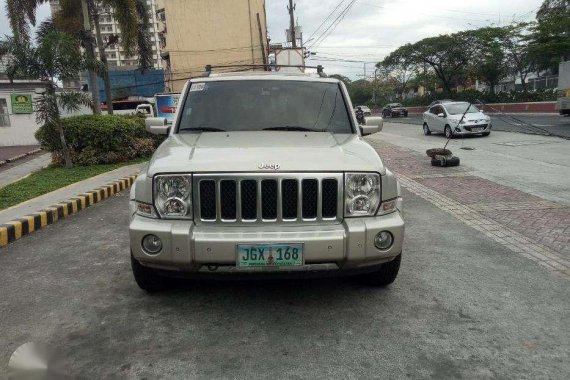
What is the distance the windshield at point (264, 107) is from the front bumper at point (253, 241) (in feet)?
4.58

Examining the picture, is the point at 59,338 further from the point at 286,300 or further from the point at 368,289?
the point at 368,289

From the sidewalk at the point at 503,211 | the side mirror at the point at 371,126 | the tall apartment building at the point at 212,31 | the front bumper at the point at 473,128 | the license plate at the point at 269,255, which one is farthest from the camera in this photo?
the tall apartment building at the point at 212,31

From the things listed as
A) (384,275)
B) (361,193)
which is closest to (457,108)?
(384,275)

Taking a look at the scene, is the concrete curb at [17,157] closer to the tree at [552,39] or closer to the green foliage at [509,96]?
the green foliage at [509,96]

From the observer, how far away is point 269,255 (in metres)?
3.17

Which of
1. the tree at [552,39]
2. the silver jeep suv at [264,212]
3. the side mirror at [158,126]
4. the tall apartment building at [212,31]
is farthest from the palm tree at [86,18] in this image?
the tree at [552,39]

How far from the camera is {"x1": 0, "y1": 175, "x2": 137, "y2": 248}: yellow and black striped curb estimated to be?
6035 mm

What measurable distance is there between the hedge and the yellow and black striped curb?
13.1ft

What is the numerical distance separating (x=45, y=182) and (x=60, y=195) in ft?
7.21

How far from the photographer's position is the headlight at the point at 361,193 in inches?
132

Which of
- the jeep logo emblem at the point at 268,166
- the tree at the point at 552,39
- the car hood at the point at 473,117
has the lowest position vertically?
the car hood at the point at 473,117

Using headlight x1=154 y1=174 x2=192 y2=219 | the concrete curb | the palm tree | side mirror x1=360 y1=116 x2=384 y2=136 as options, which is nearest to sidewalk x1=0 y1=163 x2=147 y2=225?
headlight x1=154 y1=174 x2=192 y2=219

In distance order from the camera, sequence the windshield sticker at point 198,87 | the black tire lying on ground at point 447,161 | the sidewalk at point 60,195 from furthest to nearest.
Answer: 1. the black tire lying on ground at point 447,161
2. the sidewalk at point 60,195
3. the windshield sticker at point 198,87

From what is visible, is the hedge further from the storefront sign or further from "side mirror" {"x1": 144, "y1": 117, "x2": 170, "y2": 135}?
the storefront sign
